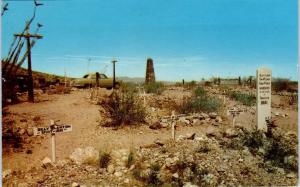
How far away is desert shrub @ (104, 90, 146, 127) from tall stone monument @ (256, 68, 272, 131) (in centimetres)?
247

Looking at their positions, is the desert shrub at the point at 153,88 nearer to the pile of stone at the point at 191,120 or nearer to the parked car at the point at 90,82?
the parked car at the point at 90,82

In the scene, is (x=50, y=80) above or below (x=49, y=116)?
above

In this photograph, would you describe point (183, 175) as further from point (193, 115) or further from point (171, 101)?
point (171, 101)

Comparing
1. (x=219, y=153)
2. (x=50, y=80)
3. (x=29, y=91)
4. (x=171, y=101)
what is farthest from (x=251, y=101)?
(x=29, y=91)

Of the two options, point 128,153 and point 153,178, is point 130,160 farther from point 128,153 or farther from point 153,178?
point 153,178

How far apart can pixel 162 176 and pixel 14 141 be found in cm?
257

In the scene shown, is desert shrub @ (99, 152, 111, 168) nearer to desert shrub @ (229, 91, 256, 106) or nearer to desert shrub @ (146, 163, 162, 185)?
desert shrub @ (146, 163, 162, 185)

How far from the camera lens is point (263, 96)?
8.21 m

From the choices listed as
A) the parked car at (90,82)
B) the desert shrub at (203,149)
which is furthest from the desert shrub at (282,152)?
the parked car at (90,82)

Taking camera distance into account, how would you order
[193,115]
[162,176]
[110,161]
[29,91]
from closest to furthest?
Result: [162,176], [110,161], [29,91], [193,115]

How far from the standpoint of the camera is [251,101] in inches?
453

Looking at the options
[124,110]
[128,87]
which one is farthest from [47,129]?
[128,87]

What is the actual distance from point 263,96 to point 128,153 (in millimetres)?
3358

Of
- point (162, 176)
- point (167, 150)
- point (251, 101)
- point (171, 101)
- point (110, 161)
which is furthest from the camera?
point (251, 101)
